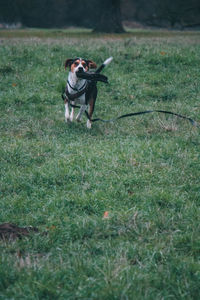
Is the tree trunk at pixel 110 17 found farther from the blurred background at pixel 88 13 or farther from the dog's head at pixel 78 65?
the dog's head at pixel 78 65

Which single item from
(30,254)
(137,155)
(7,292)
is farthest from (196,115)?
(7,292)

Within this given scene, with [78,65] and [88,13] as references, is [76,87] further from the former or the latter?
[88,13]

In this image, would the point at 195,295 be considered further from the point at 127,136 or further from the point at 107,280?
the point at 127,136

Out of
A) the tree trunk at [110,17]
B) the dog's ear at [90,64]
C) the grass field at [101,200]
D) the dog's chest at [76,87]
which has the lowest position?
the grass field at [101,200]

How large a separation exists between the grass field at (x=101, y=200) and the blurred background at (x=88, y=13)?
22354 mm

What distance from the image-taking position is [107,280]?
8.54ft

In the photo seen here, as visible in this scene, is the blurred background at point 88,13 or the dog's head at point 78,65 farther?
the blurred background at point 88,13

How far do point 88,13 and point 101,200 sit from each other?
29.0 m

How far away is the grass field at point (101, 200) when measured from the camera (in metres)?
2.68

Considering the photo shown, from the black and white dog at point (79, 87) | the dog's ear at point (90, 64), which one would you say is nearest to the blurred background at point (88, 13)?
the dog's ear at point (90, 64)

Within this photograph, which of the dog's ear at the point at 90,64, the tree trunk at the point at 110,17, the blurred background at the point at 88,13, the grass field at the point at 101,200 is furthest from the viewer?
the blurred background at the point at 88,13

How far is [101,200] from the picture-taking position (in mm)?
3938

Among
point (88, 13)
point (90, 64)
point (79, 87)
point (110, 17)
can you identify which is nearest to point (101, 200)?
point (79, 87)

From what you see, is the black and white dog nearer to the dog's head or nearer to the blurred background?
the dog's head
